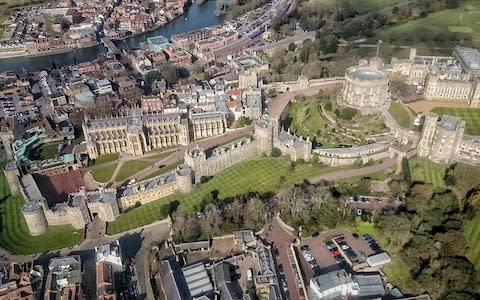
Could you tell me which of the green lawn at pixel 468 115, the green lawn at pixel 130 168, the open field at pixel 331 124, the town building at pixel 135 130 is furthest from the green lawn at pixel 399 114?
the green lawn at pixel 130 168

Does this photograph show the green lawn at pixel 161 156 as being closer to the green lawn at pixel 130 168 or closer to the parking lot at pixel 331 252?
the green lawn at pixel 130 168

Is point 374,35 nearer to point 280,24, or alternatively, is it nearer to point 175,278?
point 280,24

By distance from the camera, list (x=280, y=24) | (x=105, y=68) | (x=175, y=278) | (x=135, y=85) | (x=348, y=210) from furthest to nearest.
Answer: (x=280, y=24) < (x=105, y=68) < (x=135, y=85) < (x=348, y=210) < (x=175, y=278)

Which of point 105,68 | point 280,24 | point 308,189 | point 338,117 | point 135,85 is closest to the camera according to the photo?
point 308,189

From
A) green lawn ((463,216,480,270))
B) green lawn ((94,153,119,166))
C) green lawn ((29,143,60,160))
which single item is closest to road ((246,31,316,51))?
green lawn ((94,153,119,166))

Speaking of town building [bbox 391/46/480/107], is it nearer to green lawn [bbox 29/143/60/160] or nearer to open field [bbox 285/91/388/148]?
open field [bbox 285/91/388/148]

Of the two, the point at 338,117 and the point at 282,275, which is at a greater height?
the point at 338,117

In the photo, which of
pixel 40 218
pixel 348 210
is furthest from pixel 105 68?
pixel 348 210

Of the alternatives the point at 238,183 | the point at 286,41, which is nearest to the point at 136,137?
the point at 238,183
